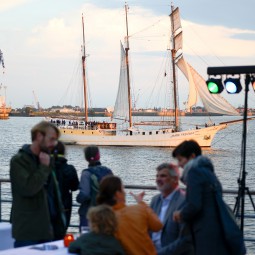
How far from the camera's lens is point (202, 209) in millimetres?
6090

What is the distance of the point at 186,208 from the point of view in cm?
601

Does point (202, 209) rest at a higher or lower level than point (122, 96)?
lower

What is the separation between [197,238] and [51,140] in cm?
141

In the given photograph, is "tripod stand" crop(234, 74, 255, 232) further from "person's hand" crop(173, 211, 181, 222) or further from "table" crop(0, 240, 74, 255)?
"table" crop(0, 240, 74, 255)

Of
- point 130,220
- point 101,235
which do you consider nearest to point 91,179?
point 130,220

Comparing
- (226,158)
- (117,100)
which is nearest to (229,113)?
(226,158)

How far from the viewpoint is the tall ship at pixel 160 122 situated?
78.6m

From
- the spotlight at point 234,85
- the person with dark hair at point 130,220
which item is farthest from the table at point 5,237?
the spotlight at point 234,85

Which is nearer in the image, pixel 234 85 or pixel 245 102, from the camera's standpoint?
pixel 245 102

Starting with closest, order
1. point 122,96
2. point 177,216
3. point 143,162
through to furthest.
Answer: point 177,216 < point 143,162 < point 122,96

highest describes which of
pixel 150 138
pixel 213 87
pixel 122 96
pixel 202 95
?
pixel 122 96

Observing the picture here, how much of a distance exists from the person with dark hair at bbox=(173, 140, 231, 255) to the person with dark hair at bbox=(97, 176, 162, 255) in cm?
32

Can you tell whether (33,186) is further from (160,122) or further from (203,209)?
(160,122)

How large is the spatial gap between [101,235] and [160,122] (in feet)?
269
